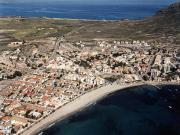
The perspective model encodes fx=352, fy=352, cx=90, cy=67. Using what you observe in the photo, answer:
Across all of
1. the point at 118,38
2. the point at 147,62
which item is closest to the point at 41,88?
the point at 147,62

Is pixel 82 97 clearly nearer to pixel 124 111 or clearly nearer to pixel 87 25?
pixel 124 111

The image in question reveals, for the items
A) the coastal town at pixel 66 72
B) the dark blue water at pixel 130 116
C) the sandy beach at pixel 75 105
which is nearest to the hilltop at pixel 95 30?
the coastal town at pixel 66 72

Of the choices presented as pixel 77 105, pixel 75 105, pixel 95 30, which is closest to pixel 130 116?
pixel 77 105

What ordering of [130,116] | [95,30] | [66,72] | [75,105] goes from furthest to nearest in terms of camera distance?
[95,30] < [66,72] < [75,105] < [130,116]

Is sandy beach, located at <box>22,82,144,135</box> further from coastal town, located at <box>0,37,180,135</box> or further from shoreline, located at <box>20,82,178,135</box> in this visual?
coastal town, located at <box>0,37,180,135</box>

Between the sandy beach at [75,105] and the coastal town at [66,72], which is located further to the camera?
the coastal town at [66,72]

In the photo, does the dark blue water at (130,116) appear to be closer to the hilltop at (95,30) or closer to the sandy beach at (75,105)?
the sandy beach at (75,105)

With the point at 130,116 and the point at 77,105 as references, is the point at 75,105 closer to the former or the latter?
the point at 77,105
